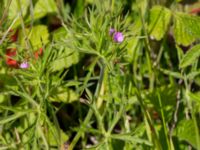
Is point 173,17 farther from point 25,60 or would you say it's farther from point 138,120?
point 25,60

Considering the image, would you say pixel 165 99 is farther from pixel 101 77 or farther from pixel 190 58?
pixel 101 77

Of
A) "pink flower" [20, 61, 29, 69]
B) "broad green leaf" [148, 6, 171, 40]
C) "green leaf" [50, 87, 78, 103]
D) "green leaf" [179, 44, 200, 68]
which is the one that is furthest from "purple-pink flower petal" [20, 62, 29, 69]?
"broad green leaf" [148, 6, 171, 40]

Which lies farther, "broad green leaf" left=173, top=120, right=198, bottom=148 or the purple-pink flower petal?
"broad green leaf" left=173, top=120, right=198, bottom=148

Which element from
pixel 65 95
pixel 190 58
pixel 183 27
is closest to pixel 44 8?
pixel 65 95

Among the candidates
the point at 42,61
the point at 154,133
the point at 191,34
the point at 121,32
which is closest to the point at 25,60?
the point at 42,61

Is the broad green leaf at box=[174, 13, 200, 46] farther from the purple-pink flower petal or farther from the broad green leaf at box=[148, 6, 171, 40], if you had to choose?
the purple-pink flower petal

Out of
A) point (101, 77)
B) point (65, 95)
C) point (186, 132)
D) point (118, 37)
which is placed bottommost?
point (186, 132)

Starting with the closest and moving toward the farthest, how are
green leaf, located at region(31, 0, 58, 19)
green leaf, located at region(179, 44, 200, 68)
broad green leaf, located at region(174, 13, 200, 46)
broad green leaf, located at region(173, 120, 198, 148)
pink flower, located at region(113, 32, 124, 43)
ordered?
pink flower, located at region(113, 32, 124, 43)
green leaf, located at region(179, 44, 200, 68)
broad green leaf, located at region(173, 120, 198, 148)
broad green leaf, located at region(174, 13, 200, 46)
green leaf, located at region(31, 0, 58, 19)
